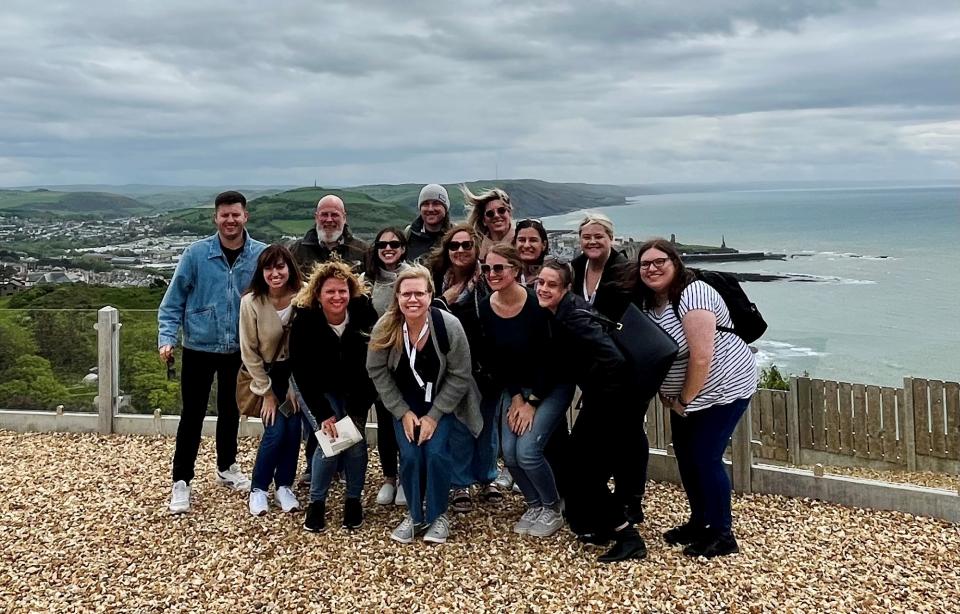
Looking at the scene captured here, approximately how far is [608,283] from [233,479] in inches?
121

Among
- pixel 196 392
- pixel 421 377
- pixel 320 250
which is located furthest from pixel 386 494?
pixel 320 250

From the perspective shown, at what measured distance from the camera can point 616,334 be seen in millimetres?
4234

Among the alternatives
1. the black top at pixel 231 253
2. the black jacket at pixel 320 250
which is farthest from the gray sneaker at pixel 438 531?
the black top at pixel 231 253

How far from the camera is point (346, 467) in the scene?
15.7 feet

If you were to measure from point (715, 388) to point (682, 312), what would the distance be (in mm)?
466

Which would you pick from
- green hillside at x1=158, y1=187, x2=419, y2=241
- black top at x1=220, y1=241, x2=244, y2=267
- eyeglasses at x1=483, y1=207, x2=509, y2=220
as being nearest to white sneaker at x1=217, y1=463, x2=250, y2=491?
black top at x1=220, y1=241, x2=244, y2=267

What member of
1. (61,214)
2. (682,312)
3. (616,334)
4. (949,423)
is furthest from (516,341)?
(61,214)

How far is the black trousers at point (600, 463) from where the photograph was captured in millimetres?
4379

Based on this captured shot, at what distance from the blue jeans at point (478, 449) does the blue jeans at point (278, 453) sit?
1100 mm

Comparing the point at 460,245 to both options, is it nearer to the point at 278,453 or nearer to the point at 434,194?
the point at 434,194

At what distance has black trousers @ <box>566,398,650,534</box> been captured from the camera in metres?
4.38

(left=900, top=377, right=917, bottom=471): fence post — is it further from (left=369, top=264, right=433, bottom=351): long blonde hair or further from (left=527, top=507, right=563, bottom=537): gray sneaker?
(left=369, top=264, right=433, bottom=351): long blonde hair

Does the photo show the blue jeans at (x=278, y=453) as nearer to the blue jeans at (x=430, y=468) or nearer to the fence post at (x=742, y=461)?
the blue jeans at (x=430, y=468)

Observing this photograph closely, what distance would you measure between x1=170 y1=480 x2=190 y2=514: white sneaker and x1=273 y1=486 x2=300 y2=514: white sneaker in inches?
23.9
